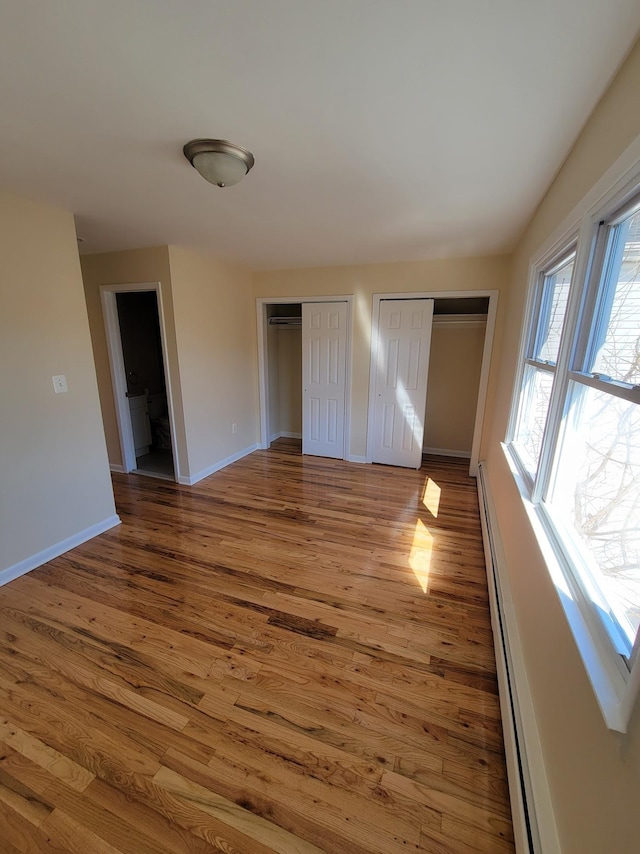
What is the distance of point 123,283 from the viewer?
3502mm

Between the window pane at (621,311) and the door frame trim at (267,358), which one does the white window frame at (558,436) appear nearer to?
the window pane at (621,311)

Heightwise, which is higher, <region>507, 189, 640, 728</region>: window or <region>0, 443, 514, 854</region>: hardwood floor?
<region>507, 189, 640, 728</region>: window

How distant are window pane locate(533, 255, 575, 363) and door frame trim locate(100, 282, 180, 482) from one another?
323 cm

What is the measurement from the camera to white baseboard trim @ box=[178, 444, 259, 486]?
3826mm

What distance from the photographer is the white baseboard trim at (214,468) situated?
383 centimetres

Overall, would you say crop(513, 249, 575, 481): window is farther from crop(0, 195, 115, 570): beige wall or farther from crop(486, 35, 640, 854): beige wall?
crop(0, 195, 115, 570): beige wall

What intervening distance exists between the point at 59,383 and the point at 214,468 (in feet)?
6.50

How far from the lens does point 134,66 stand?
1142 millimetres

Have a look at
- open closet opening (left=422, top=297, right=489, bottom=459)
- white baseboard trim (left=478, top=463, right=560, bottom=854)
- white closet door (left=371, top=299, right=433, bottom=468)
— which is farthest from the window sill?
open closet opening (left=422, top=297, right=489, bottom=459)

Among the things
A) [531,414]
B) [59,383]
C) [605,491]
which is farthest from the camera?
[59,383]

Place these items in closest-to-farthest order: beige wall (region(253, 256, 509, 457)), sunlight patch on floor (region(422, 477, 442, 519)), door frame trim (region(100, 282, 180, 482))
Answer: sunlight patch on floor (region(422, 477, 442, 519)) < door frame trim (region(100, 282, 180, 482)) < beige wall (region(253, 256, 509, 457))

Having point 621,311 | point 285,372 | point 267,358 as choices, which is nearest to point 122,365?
point 267,358

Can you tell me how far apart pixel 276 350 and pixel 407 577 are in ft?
12.6

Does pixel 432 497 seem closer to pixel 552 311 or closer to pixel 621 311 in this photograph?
pixel 552 311
